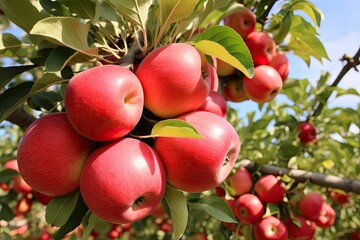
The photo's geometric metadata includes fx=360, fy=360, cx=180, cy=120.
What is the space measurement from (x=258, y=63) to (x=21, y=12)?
108 cm

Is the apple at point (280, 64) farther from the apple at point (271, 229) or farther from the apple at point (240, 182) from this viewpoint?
the apple at point (271, 229)

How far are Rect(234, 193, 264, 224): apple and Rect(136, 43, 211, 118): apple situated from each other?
1000mm

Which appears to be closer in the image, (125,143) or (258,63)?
(125,143)

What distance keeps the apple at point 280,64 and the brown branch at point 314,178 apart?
0.51 meters

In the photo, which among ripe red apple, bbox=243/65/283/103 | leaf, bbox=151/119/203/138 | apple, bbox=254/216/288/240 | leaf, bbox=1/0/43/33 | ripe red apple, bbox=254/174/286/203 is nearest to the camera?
leaf, bbox=151/119/203/138

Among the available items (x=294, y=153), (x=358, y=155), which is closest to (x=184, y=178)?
(x=294, y=153)

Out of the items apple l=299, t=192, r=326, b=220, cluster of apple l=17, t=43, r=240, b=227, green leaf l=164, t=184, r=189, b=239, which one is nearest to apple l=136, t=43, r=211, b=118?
cluster of apple l=17, t=43, r=240, b=227

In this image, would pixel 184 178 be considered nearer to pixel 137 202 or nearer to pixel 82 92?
Result: pixel 137 202

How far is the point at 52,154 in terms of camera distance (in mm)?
854

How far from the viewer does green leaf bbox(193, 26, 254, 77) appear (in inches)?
33.9

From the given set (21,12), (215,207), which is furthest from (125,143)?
(215,207)

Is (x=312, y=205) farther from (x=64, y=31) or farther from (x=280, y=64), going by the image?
(x=64, y=31)

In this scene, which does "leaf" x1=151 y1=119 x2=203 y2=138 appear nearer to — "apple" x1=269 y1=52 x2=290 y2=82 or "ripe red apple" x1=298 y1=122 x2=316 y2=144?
"apple" x1=269 y1=52 x2=290 y2=82

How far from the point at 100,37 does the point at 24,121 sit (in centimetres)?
46
